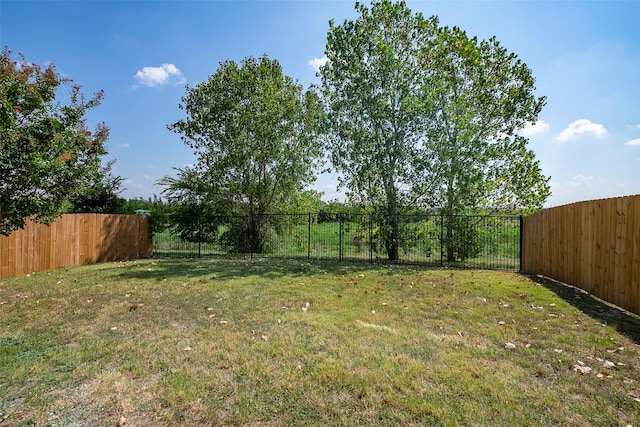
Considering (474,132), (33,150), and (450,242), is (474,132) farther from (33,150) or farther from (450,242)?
(33,150)

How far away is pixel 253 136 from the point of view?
1427 centimetres

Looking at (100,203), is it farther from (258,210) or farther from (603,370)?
(603,370)

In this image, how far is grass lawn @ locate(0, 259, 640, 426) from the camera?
→ 234cm

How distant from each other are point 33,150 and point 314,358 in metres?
6.67

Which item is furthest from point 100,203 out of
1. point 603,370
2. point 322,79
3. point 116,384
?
point 603,370

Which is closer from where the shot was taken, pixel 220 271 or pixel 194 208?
pixel 220 271

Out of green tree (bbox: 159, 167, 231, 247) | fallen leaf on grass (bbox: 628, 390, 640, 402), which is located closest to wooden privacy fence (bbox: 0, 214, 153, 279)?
green tree (bbox: 159, 167, 231, 247)

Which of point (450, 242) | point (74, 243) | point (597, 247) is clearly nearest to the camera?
point (597, 247)

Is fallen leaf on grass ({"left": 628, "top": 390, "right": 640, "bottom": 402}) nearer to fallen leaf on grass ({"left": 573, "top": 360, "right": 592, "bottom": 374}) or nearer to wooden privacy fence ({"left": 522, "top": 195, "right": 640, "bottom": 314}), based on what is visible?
fallen leaf on grass ({"left": 573, "top": 360, "right": 592, "bottom": 374})

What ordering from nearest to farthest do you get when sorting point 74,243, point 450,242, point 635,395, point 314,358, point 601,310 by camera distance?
point 635,395 → point 314,358 → point 601,310 → point 74,243 → point 450,242

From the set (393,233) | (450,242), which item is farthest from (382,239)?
(450,242)

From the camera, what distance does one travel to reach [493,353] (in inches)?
133

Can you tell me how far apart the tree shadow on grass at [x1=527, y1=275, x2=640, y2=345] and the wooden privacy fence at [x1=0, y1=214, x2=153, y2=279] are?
11.8 meters

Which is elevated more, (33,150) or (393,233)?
(33,150)
